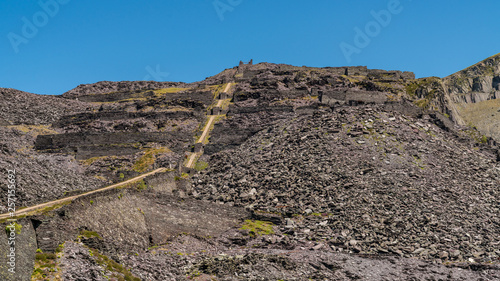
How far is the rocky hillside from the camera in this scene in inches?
1123

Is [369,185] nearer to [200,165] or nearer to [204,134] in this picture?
[200,165]

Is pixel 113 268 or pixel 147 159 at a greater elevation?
pixel 147 159

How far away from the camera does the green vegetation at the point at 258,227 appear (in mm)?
37319

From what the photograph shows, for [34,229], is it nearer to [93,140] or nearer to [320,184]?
[320,184]

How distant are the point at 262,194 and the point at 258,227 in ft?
26.5

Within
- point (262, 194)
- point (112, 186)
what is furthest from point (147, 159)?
point (112, 186)

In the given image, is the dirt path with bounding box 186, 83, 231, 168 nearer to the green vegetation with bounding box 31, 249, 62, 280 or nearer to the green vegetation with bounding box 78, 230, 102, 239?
the green vegetation with bounding box 78, 230, 102, 239

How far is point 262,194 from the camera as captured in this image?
46.2 meters

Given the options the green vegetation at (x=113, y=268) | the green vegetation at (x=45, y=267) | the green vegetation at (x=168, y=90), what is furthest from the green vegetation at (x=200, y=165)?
the green vegetation at (x=168, y=90)

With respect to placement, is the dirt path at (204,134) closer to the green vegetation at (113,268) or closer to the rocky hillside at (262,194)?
the rocky hillside at (262,194)

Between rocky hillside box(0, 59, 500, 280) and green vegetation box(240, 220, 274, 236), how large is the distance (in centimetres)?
16

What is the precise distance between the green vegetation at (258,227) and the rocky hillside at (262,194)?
0.54ft

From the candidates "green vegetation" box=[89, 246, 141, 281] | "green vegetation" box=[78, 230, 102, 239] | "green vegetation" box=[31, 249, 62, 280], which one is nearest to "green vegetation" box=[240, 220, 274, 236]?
"green vegetation" box=[78, 230, 102, 239]

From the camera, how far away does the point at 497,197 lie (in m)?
46.4
